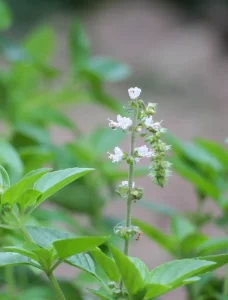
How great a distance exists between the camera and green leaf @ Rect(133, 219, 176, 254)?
98 cm

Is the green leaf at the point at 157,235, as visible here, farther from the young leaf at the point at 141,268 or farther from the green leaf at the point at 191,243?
the young leaf at the point at 141,268

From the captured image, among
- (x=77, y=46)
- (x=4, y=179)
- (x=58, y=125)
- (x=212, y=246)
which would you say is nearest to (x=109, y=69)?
(x=77, y=46)

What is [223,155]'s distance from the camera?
4.01ft

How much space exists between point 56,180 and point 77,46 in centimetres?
A: 96

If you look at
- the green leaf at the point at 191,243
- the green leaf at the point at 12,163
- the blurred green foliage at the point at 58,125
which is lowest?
the green leaf at the point at 191,243

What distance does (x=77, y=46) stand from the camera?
1612 mm

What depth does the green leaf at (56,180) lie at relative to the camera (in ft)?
2.22

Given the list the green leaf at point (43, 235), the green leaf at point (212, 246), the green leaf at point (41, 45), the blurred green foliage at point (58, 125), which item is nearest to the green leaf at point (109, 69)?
the blurred green foliage at point (58, 125)

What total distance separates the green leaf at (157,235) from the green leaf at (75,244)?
1.08 ft

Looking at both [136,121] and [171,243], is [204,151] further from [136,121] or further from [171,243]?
[136,121]

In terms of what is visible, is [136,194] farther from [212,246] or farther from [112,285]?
[212,246]

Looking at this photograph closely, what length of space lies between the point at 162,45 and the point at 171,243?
603 centimetres

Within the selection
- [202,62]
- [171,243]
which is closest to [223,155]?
[171,243]

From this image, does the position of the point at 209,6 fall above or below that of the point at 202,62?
above
